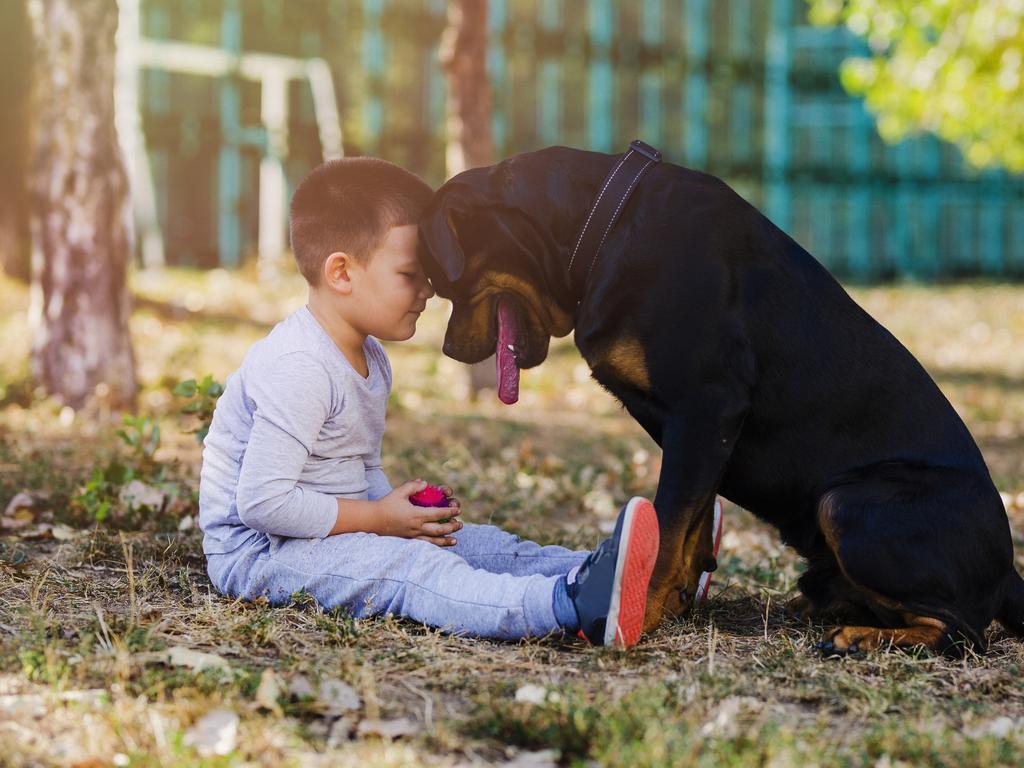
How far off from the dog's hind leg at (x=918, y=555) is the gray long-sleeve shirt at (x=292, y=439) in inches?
49.1

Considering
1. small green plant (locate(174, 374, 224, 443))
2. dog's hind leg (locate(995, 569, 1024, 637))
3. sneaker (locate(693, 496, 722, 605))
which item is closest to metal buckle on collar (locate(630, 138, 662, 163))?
sneaker (locate(693, 496, 722, 605))

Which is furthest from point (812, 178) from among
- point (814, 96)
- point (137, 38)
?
point (137, 38)

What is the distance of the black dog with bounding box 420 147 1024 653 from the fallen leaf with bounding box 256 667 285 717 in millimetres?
1052

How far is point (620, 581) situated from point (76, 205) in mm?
4727

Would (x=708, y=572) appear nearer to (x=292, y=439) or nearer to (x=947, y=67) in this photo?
(x=292, y=439)

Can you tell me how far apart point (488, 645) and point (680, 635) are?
1.63ft

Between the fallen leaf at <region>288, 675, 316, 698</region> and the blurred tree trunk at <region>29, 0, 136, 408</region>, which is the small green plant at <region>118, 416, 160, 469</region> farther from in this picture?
the fallen leaf at <region>288, 675, 316, 698</region>

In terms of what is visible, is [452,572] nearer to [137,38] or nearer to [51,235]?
[51,235]

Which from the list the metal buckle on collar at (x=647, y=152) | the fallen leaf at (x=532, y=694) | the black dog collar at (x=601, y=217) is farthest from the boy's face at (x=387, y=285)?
the fallen leaf at (x=532, y=694)

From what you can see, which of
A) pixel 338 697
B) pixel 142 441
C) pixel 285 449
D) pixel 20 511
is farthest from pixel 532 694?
pixel 142 441

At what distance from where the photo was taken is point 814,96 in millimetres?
23719

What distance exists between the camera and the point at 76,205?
6.58 m

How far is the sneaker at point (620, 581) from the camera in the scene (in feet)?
9.26

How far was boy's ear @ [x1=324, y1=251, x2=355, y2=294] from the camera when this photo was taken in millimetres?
3270
